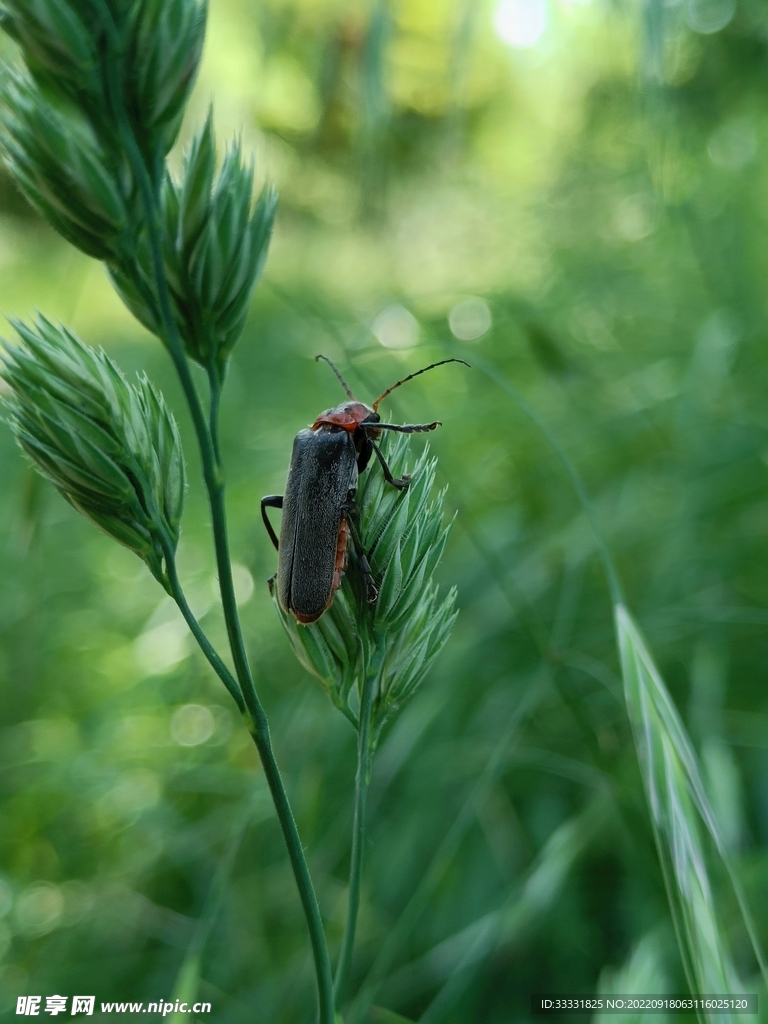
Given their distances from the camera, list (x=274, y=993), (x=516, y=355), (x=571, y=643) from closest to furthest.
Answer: (x=274, y=993) < (x=571, y=643) < (x=516, y=355)

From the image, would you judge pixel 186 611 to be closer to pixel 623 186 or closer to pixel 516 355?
pixel 516 355

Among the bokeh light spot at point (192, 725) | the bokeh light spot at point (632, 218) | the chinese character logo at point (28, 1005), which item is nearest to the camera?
the chinese character logo at point (28, 1005)

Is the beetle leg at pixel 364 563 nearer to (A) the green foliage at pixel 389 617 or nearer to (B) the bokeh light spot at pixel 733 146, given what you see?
(A) the green foliage at pixel 389 617

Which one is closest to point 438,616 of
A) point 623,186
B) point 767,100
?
point 623,186

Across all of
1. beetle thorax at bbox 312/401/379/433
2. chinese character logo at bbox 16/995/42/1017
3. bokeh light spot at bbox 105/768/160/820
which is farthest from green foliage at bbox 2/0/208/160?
bokeh light spot at bbox 105/768/160/820

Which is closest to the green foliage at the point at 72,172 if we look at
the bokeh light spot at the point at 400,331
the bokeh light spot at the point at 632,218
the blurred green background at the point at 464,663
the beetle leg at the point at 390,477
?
the blurred green background at the point at 464,663

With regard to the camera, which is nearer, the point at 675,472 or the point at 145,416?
the point at 145,416

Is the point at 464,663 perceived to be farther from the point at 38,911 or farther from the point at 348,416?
the point at 38,911

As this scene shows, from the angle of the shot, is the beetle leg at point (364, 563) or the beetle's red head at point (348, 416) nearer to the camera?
the beetle leg at point (364, 563)
